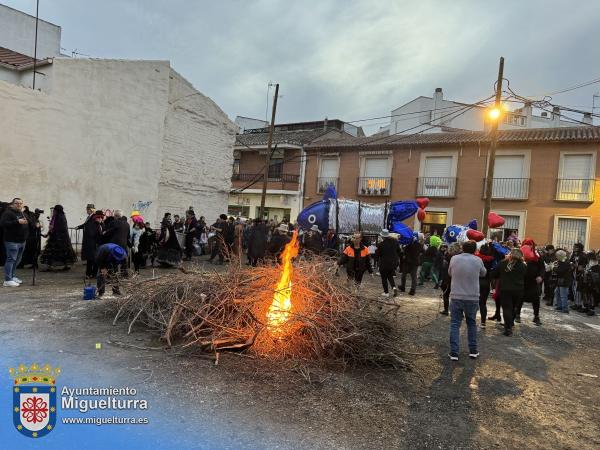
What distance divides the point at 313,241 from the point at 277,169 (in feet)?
63.0

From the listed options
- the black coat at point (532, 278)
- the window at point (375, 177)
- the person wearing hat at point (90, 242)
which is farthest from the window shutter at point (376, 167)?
the person wearing hat at point (90, 242)

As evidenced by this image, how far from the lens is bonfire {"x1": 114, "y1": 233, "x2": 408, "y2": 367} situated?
541 cm

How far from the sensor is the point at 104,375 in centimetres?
440

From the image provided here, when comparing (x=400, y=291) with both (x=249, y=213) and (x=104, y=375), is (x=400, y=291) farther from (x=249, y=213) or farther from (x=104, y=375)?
(x=249, y=213)

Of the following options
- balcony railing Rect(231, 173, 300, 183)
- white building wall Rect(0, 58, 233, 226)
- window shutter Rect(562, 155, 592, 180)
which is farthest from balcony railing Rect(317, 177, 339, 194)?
window shutter Rect(562, 155, 592, 180)

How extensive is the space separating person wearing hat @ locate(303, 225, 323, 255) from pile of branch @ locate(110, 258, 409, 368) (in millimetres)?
6203

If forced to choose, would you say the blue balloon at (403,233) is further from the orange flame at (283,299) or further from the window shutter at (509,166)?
the window shutter at (509,166)

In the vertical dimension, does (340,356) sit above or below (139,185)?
below

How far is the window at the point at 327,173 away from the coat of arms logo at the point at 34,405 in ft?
82.3

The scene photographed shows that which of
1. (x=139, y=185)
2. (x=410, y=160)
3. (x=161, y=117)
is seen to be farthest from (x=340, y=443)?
(x=410, y=160)

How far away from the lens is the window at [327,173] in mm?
28297

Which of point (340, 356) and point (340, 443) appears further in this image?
point (340, 356)

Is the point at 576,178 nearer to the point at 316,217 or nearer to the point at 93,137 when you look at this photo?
the point at 316,217

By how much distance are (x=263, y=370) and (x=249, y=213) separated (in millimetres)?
27957
